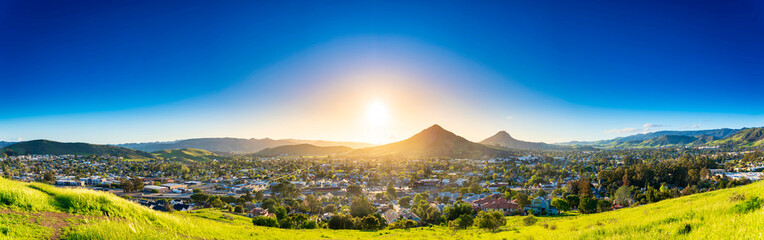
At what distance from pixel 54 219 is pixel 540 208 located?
5932 cm

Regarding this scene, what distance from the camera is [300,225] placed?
40.0m

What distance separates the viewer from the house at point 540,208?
4962cm

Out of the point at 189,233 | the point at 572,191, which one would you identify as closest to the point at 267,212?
the point at 189,233

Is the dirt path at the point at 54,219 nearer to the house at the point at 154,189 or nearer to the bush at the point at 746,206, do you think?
the bush at the point at 746,206

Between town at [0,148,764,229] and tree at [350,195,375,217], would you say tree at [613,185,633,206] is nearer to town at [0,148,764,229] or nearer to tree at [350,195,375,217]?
town at [0,148,764,229]

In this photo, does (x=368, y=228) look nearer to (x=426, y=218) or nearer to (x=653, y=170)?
(x=426, y=218)

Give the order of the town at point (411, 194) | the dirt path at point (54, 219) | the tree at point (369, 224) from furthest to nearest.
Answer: the town at point (411, 194), the tree at point (369, 224), the dirt path at point (54, 219)

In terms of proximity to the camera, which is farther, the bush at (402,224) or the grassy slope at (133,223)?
the bush at (402,224)

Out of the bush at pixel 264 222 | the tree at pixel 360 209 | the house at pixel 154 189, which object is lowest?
the house at pixel 154 189

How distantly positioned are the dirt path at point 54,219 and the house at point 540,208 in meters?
57.3

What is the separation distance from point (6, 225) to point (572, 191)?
8560cm

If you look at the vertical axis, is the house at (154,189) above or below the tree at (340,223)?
below

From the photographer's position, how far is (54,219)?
23.8ft

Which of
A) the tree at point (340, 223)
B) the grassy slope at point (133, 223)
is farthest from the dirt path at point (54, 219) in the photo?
the tree at point (340, 223)
